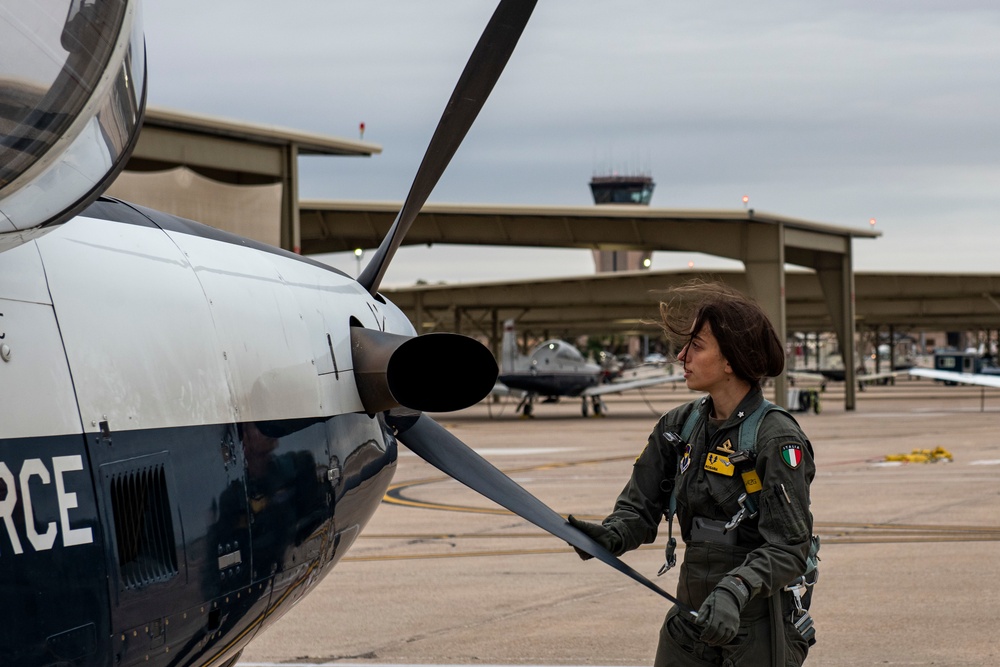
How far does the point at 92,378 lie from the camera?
3.20 metres

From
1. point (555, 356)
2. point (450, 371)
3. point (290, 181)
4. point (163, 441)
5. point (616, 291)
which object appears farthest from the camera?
point (616, 291)

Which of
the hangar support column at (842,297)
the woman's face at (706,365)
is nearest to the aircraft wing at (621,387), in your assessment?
the hangar support column at (842,297)

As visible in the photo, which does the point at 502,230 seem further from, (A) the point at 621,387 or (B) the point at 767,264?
(A) the point at 621,387

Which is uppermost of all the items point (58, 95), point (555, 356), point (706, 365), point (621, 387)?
point (58, 95)

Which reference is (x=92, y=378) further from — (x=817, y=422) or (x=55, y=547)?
(x=817, y=422)

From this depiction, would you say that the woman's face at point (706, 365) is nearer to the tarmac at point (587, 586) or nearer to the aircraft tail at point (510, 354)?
the tarmac at point (587, 586)

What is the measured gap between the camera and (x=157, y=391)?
3.50 m

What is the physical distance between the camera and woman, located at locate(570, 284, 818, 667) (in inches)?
142

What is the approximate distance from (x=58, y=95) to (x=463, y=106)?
2.87 meters

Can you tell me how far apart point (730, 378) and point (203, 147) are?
18795 millimetres

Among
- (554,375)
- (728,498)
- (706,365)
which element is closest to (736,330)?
(706,365)

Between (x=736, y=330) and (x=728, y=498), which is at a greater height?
(x=736, y=330)

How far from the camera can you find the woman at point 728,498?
362 cm

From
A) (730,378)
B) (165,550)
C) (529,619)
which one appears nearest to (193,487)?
(165,550)
